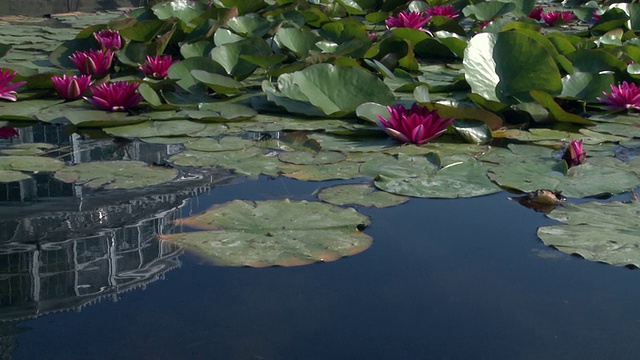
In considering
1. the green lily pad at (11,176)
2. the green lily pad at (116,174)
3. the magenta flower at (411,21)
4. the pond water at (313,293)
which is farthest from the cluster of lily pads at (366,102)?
the green lily pad at (11,176)

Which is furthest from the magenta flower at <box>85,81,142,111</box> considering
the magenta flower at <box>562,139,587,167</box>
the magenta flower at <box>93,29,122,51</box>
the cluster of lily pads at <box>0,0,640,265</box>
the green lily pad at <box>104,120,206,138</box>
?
the magenta flower at <box>562,139,587,167</box>

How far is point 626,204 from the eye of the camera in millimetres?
2121

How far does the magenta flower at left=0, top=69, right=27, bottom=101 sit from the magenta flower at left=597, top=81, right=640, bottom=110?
90.0 inches

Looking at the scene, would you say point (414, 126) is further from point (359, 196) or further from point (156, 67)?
point (156, 67)

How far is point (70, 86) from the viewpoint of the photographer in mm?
3279

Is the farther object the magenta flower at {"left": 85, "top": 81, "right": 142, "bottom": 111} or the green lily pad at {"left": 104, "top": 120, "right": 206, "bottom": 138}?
the magenta flower at {"left": 85, "top": 81, "right": 142, "bottom": 111}

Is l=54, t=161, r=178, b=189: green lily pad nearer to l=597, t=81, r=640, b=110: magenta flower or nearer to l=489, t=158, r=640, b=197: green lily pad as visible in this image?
l=489, t=158, r=640, b=197: green lily pad

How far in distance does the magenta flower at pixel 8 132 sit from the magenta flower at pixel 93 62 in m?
0.77

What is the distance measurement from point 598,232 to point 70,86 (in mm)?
2215

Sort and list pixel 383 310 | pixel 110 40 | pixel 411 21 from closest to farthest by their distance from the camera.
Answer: pixel 383 310 → pixel 110 40 → pixel 411 21

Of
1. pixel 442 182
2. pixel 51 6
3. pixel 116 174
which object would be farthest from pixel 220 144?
pixel 51 6

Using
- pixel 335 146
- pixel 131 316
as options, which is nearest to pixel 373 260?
pixel 131 316

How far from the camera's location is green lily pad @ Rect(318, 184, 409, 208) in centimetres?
217

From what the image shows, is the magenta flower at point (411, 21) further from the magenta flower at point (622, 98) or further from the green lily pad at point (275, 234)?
the green lily pad at point (275, 234)
